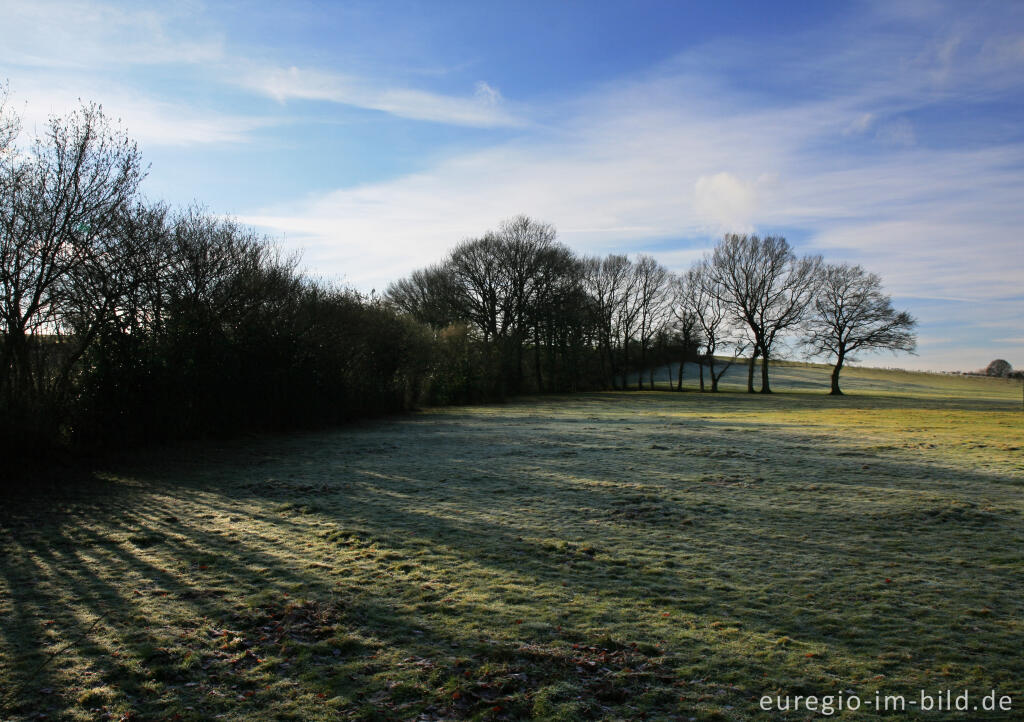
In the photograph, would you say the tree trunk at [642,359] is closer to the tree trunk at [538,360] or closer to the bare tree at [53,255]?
the tree trunk at [538,360]

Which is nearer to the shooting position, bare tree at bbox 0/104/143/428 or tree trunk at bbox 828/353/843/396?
bare tree at bbox 0/104/143/428

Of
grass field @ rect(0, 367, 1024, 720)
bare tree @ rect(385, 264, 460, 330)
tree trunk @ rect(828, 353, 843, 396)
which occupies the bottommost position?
grass field @ rect(0, 367, 1024, 720)

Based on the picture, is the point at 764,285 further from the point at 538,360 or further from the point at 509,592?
the point at 509,592

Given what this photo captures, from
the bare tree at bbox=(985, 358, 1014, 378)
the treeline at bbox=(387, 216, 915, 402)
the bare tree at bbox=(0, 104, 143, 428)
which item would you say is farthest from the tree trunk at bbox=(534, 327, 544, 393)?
the bare tree at bbox=(985, 358, 1014, 378)

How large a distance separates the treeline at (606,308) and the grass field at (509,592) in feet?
103

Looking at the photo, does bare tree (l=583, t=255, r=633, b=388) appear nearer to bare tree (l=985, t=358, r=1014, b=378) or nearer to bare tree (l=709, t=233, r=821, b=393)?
bare tree (l=709, t=233, r=821, b=393)

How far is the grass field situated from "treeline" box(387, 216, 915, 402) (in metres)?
31.3

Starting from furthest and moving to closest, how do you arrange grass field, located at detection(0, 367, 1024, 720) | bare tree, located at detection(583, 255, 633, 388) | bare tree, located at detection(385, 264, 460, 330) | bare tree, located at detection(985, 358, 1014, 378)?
bare tree, located at detection(985, 358, 1014, 378) → bare tree, located at detection(583, 255, 633, 388) → bare tree, located at detection(385, 264, 460, 330) → grass field, located at detection(0, 367, 1024, 720)

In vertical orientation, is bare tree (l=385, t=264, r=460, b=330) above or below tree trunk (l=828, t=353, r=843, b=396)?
above

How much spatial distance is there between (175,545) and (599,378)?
54.7 metres

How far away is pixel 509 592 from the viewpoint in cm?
574

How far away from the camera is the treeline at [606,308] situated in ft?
163

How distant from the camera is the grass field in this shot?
157 inches

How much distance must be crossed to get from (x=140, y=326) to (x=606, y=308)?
48.5 meters
